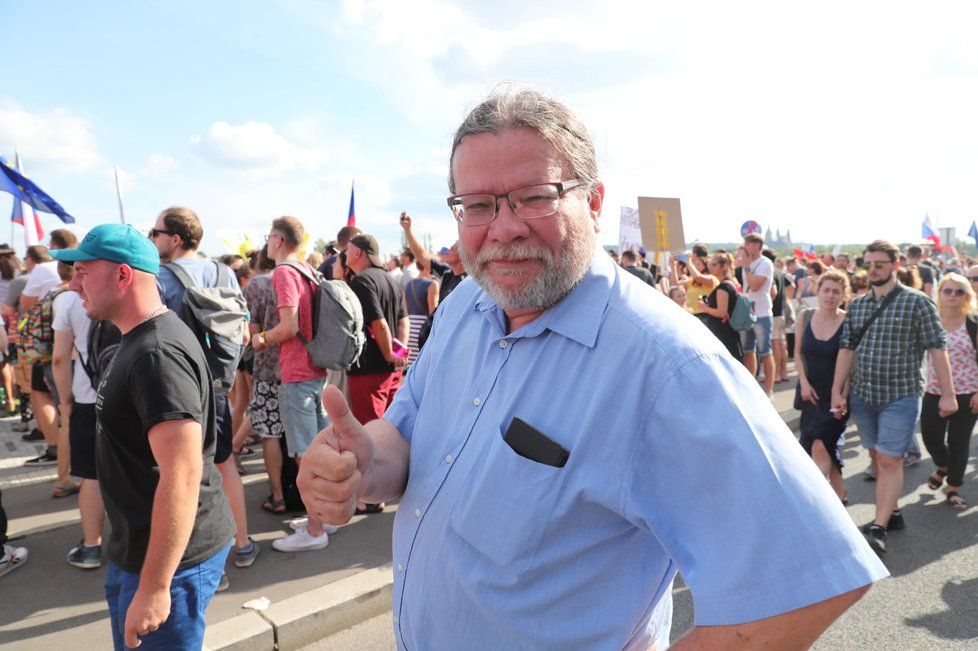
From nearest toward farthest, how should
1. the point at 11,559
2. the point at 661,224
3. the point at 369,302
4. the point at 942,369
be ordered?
the point at 11,559, the point at 942,369, the point at 369,302, the point at 661,224

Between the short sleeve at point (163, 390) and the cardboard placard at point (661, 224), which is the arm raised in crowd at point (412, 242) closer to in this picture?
the short sleeve at point (163, 390)

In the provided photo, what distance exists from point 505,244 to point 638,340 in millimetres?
416

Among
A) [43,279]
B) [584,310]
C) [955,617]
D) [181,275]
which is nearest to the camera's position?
[584,310]

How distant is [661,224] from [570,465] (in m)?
9.04

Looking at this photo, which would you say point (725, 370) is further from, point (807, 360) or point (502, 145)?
point (807, 360)

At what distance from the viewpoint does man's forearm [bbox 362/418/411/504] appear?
1.47 m

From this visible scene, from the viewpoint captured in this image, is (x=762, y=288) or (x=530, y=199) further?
(x=762, y=288)

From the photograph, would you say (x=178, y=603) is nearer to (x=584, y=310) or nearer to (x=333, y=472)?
(x=333, y=472)

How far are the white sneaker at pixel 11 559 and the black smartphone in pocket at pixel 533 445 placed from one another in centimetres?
445

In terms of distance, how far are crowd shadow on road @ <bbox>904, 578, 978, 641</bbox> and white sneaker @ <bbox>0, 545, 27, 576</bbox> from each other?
5529 mm

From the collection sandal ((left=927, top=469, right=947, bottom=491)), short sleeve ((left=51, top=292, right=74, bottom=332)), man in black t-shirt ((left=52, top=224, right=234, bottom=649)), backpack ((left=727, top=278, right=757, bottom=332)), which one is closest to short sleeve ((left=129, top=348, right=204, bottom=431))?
man in black t-shirt ((left=52, top=224, right=234, bottom=649))

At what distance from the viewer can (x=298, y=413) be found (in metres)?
4.44

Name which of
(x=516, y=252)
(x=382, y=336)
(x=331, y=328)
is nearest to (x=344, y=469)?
(x=516, y=252)

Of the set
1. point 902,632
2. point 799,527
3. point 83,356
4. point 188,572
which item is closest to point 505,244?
point 799,527
